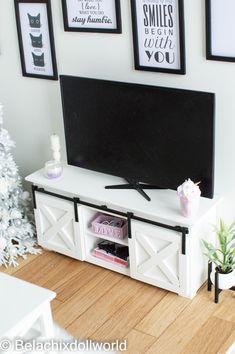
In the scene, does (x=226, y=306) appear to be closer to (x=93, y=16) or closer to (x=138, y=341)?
(x=138, y=341)

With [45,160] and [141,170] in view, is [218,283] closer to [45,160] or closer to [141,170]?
[141,170]

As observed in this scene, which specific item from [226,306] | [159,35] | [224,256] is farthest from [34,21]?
[226,306]

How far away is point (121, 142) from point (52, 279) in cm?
89

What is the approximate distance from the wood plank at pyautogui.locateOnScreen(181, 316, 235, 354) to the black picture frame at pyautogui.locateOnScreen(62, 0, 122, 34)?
1.59m

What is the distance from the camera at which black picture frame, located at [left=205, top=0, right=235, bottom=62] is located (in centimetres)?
265

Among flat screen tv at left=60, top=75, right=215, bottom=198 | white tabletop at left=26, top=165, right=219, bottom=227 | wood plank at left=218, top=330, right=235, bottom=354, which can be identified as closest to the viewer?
wood plank at left=218, top=330, right=235, bottom=354

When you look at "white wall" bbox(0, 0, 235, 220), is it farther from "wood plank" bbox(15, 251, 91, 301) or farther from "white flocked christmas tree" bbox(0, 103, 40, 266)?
"wood plank" bbox(15, 251, 91, 301)

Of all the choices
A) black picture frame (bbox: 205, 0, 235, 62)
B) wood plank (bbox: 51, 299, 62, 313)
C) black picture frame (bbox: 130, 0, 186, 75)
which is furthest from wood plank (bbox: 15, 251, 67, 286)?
black picture frame (bbox: 205, 0, 235, 62)

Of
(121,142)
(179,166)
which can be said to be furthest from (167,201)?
(121,142)

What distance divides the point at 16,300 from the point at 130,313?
729mm

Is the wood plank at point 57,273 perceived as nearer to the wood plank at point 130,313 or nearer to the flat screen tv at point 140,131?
the wood plank at point 130,313

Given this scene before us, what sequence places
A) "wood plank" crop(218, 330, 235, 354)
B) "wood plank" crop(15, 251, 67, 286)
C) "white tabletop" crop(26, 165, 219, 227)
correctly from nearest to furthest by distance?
"wood plank" crop(218, 330, 235, 354)
"white tabletop" crop(26, 165, 219, 227)
"wood plank" crop(15, 251, 67, 286)

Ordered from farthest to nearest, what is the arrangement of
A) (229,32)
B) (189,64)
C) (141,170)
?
(141,170) < (189,64) < (229,32)

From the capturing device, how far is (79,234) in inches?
130
